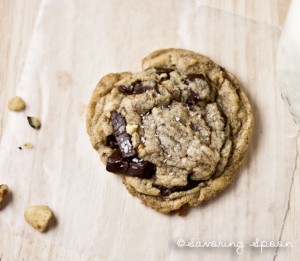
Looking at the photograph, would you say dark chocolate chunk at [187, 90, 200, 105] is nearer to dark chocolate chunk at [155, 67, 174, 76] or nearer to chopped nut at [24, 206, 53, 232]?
dark chocolate chunk at [155, 67, 174, 76]

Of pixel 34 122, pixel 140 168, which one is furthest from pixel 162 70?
pixel 34 122

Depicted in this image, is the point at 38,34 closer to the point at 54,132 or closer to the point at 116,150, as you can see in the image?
the point at 54,132

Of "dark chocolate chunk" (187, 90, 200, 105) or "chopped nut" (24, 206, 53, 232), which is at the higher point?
"dark chocolate chunk" (187, 90, 200, 105)

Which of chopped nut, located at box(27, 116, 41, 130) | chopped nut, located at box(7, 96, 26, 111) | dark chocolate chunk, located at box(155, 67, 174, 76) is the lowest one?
chopped nut, located at box(27, 116, 41, 130)

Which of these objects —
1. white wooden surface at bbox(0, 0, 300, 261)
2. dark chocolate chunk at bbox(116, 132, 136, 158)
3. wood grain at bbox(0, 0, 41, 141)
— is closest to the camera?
dark chocolate chunk at bbox(116, 132, 136, 158)

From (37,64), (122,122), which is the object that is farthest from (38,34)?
(122,122)

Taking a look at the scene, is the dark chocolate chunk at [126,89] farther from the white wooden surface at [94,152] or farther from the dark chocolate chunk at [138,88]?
the white wooden surface at [94,152]

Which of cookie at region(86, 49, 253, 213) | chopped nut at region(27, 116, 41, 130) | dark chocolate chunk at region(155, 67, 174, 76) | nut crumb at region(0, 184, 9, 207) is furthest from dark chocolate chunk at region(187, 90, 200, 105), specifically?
nut crumb at region(0, 184, 9, 207)
